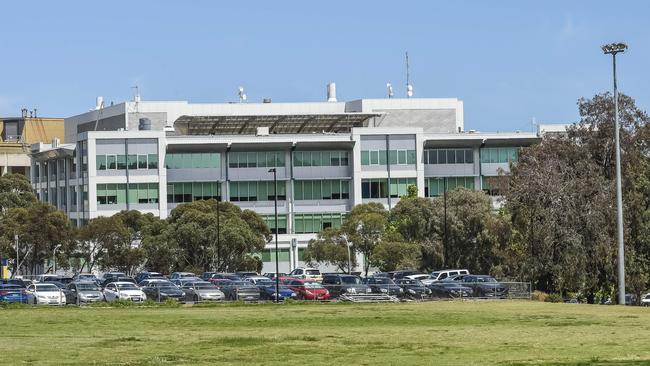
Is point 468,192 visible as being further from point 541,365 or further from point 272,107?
point 541,365

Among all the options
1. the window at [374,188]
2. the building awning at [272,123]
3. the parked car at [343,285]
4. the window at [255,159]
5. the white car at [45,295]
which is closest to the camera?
the white car at [45,295]

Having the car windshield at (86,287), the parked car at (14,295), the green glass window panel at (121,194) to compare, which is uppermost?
the green glass window panel at (121,194)

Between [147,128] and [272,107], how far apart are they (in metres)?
22.3

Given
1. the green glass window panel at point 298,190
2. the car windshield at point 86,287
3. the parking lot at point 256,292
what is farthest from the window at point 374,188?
the car windshield at point 86,287

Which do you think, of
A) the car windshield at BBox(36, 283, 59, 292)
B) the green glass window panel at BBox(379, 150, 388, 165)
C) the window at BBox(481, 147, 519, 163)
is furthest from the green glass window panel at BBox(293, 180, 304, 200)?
the car windshield at BBox(36, 283, 59, 292)

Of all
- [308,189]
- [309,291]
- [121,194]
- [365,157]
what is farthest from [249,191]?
[309,291]

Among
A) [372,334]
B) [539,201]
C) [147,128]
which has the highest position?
[147,128]

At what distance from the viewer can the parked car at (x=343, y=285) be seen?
274 ft

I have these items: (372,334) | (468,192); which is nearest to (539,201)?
(468,192)

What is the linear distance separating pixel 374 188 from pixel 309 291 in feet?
236

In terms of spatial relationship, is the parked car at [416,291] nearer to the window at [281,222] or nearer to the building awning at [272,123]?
the window at [281,222]

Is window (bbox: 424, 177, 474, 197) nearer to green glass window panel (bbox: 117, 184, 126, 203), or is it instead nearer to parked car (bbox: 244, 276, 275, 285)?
green glass window panel (bbox: 117, 184, 126, 203)

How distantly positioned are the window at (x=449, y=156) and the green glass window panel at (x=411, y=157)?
4505 mm

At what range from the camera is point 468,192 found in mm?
125062
